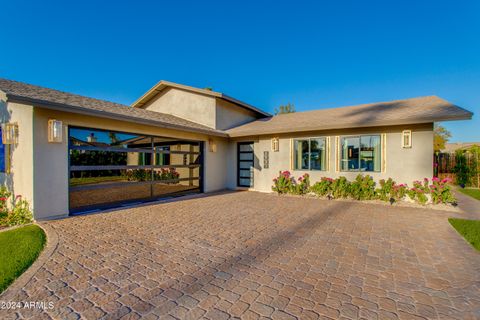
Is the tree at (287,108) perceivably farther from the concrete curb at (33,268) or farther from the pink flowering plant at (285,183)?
the concrete curb at (33,268)

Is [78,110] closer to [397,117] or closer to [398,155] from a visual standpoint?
[397,117]

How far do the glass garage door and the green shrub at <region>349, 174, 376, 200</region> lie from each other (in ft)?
20.3

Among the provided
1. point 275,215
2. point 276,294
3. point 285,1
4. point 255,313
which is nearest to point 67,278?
point 255,313

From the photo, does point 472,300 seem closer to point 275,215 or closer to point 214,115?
point 275,215

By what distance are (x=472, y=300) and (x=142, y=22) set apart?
1510 centimetres

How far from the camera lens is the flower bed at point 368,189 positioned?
7.21m

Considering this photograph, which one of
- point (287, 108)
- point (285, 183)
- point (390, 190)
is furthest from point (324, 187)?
point (287, 108)

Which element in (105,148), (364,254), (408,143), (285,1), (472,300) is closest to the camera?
(472,300)

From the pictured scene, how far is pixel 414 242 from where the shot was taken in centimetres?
425

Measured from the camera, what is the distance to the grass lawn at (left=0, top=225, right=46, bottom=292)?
2941mm

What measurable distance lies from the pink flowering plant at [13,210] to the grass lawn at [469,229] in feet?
30.2

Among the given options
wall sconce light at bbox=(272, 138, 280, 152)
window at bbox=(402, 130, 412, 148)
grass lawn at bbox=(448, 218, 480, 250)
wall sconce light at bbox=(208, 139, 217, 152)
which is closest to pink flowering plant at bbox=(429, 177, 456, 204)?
window at bbox=(402, 130, 412, 148)

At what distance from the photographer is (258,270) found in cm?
315

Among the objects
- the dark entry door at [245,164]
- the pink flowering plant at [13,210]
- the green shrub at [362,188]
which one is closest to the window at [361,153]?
the green shrub at [362,188]
